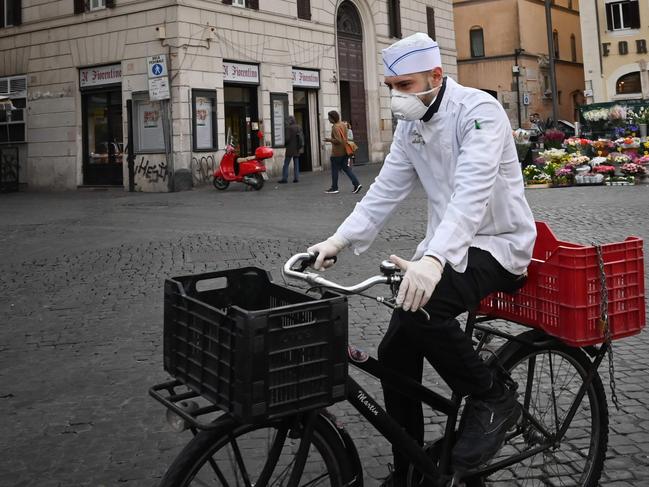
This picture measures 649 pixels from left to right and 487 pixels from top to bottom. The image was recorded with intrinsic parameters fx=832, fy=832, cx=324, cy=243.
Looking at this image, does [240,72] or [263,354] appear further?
[240,72]

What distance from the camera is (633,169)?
18328 millimetres

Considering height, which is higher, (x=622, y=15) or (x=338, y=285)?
(x=622, y=15)

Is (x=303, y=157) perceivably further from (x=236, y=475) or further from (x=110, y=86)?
(x=236, y=475)

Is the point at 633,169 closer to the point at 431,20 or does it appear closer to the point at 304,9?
the point at 304,9

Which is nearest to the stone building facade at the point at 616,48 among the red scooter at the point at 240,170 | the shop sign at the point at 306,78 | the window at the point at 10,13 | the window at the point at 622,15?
the window at the point at 622,15

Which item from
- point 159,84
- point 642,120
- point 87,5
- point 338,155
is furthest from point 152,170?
point 642,120

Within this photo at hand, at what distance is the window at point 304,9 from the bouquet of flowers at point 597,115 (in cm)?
959

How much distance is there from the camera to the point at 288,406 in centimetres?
225

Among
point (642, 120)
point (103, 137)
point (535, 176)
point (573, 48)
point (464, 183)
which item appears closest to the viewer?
point (464, 183)

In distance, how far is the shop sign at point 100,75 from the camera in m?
23.5

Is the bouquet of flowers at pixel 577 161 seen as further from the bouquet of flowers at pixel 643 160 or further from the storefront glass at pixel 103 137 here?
the storefront glass at pixel 103 137

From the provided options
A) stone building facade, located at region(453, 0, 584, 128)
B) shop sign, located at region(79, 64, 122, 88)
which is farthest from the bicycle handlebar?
stone building facade, located at region(453, 0, 584, 128)

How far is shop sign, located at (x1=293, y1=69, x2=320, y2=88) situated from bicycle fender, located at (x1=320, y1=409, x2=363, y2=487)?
2467cm

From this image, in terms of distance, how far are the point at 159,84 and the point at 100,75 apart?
9.72 feet
